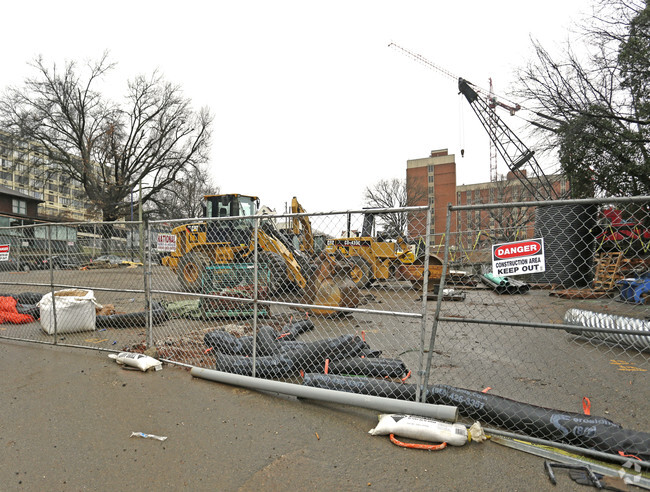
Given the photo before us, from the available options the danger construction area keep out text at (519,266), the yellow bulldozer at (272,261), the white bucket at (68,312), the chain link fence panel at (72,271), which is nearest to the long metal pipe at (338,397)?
the danger construction area keep out text at (519,266)

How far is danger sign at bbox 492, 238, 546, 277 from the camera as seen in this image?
286 centimetres

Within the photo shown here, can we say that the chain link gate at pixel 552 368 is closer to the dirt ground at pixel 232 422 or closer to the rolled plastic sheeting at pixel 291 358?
the dirt ground at pixel 232 422

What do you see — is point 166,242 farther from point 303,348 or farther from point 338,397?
point 338,397

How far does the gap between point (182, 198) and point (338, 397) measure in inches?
1817

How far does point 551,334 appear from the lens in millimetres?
6691

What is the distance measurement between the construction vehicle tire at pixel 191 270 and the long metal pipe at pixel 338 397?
1978 millimetres

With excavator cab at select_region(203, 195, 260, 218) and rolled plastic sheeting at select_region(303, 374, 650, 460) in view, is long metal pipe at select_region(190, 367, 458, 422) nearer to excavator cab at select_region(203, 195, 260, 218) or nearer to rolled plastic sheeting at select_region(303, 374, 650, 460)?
rolled plastic sheeting at select_region(303, 374, 650, 460)

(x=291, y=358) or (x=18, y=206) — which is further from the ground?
(x=18, y=206)

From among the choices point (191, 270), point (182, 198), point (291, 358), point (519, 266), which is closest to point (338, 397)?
point (291, 358)

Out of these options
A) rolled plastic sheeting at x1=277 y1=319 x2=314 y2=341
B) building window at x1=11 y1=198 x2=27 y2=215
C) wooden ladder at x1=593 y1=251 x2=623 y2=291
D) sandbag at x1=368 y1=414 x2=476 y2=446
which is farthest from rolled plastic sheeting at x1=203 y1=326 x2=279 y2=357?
building window at x1=11 y1=198 x2=27 y2=215

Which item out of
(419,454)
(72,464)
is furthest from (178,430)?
(419,454)

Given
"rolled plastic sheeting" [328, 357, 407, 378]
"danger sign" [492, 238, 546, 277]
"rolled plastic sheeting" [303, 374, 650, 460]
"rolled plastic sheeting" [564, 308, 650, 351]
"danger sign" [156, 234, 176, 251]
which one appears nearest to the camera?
"rolled plastic sheeting" [303, 374, 650, 460]

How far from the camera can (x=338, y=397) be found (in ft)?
10.9

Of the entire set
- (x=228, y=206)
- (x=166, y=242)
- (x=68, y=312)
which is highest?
(x=228, y=206)
